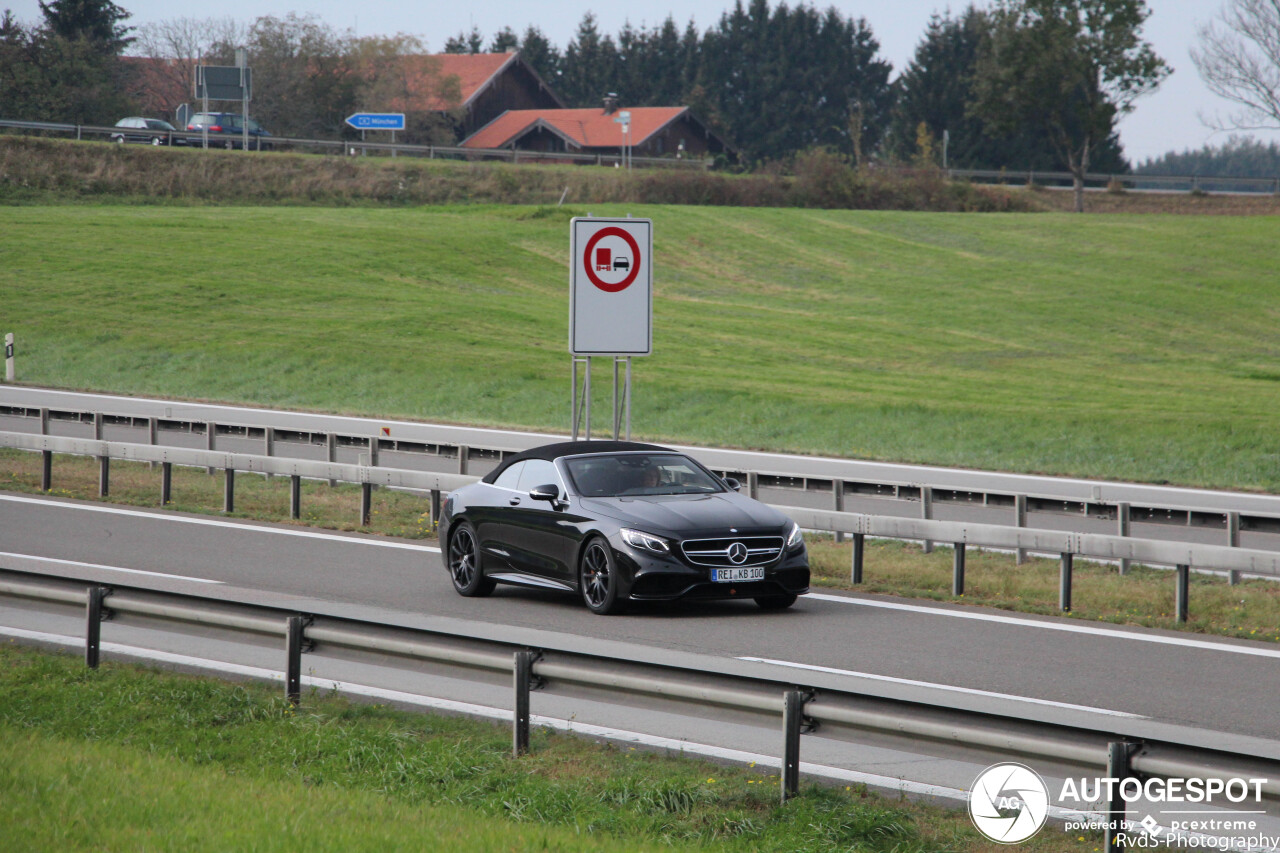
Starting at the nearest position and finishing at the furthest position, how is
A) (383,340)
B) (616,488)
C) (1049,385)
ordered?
(616,488)
(1049,385)
(383,340)

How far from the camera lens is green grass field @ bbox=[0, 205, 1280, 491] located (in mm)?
27672

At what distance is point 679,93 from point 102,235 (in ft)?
307

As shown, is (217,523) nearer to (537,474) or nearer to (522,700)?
(537,474)

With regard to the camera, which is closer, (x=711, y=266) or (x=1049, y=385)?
(x=1049, y=385)

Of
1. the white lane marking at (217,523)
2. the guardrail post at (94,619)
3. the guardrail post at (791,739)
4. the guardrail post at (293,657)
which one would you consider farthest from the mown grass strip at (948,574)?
the guardrail post at (94,619)

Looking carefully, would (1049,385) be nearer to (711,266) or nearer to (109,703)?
(711,266)

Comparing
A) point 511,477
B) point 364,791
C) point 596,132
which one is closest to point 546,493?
point 511,477

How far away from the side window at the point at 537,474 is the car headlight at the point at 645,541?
137 centimetres

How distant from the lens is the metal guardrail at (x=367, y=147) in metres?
65.9

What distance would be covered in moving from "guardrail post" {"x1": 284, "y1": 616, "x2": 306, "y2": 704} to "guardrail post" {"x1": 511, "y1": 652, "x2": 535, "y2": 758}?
1419 millimetres

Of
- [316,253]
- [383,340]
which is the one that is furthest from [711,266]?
[383,340]

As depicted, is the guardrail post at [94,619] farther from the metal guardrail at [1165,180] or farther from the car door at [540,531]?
the metal guardrail at [1165,180]

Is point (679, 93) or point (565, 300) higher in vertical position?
point (679, 93)

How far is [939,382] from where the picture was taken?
34.7 m
